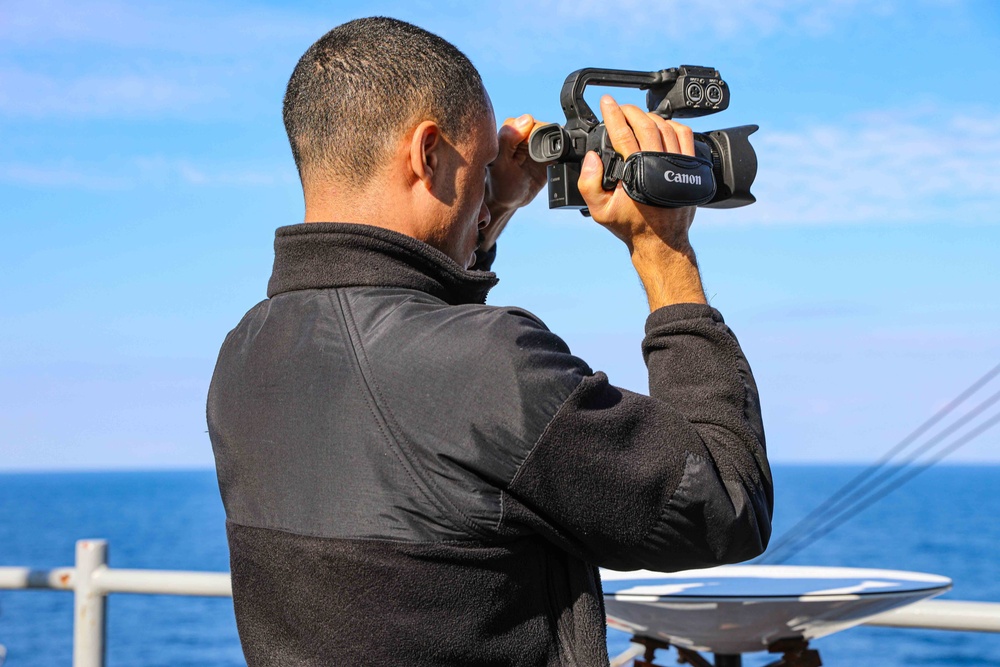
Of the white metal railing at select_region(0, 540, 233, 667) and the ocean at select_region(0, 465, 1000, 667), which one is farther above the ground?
the ocean at select_region(0, 465, 1000, 667)

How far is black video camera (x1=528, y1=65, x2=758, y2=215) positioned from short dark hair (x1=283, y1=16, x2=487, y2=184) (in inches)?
8.0

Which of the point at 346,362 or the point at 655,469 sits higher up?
the point at 346,362

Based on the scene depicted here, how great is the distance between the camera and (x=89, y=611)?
3.00m

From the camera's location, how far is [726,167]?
1.66m

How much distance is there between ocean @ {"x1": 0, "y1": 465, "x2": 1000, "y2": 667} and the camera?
144 feet

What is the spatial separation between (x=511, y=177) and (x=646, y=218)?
1.20 feet

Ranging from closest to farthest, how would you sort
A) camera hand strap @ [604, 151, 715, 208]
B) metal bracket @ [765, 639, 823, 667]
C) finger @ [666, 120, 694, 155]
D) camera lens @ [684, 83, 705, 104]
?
camera hand strap @ [604, 151, 715, 208] < finger @ [666, 120, 694, 155] < camera lens @ [684, 83, 705, 104] < metal bracket @ [765, 639, 823, 667]

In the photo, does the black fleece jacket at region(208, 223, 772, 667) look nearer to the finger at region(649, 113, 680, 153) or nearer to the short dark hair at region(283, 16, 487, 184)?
the short dark hair at region(283, 16, 487, 184)

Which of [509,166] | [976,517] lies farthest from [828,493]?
[509,166]

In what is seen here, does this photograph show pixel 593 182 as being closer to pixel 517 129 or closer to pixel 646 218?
pixel 646 218

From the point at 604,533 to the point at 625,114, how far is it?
611mm

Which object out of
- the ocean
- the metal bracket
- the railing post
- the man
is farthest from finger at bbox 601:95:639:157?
the ocean

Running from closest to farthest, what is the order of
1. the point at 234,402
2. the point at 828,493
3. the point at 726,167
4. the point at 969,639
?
the point at 234,402, the point at 726,167, the point at 969,639, the point at 828,493

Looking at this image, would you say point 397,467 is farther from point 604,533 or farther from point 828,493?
point 828,493
